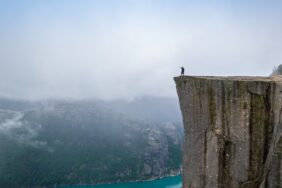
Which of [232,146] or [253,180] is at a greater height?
[232,146]

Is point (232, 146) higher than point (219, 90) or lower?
lower

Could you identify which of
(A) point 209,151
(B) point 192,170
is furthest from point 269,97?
(B) point 192,170

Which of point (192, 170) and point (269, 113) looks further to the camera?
point (192, 170)

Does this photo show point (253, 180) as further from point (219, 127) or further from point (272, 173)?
point (219, 127)

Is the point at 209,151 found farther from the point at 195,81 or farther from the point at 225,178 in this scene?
the point at 195,81

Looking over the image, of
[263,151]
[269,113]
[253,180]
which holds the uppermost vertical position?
[269,113]

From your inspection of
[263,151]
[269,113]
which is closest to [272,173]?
[263,151]
